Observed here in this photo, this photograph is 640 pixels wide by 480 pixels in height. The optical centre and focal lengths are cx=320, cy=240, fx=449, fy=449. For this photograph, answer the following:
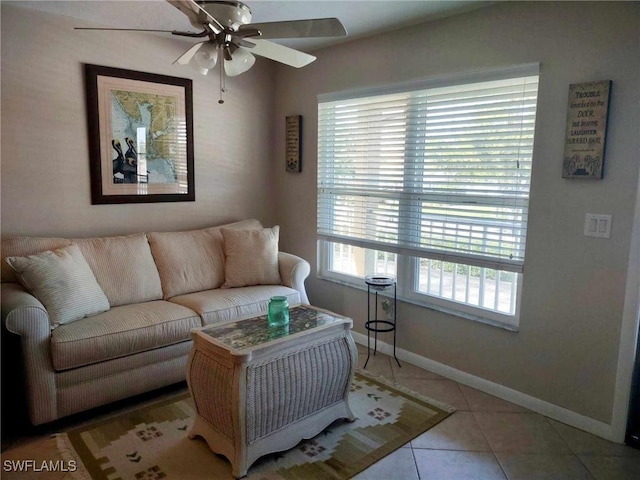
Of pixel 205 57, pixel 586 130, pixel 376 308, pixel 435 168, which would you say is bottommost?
pixel 376 308

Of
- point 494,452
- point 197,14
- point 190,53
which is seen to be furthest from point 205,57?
point 494,452

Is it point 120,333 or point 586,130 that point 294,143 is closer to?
point 120,333

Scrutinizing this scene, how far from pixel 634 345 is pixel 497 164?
1.21 m

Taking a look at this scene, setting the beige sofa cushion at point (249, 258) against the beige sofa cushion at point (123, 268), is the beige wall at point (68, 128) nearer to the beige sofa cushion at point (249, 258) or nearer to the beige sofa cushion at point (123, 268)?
the beige sofa cushion at point (123, 268)

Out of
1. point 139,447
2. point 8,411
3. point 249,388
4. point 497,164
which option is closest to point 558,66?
point 497,164

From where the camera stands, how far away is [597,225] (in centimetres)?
236

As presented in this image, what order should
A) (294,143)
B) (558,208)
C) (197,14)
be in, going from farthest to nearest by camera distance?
(294,143)
(558,208)
(197,14)

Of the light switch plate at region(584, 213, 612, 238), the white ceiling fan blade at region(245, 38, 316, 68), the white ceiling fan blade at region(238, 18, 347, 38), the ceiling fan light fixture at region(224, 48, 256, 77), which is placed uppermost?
the white ceiling fan blade at region(238, 18, 347, 38)

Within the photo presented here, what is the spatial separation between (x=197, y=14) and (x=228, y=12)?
6.2 inches

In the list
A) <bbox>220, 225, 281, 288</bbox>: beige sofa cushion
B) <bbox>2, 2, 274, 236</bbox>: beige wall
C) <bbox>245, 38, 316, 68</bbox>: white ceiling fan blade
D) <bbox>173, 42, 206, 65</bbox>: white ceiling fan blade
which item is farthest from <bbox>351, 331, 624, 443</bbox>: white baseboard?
<bbox>173, 42, 206, 65</bbox>: white ceiling fan blade

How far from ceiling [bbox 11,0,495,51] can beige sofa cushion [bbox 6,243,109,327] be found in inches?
62.1

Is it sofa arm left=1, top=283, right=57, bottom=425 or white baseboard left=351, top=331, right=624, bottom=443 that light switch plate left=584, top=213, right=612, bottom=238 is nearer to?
white baseboard left=351, top=331, right=624, bottom=443

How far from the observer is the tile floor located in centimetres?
211

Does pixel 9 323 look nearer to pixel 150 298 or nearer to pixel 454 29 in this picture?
pixel 150 298
